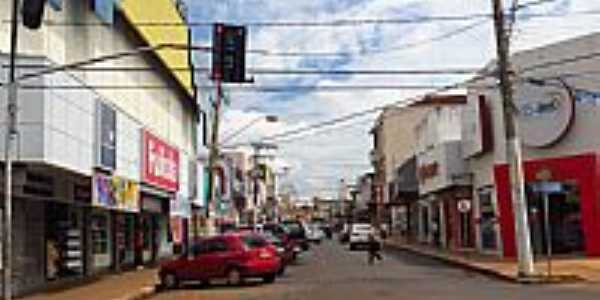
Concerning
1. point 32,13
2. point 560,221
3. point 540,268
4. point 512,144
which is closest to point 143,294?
point 512,144

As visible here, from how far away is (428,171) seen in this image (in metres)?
62.5

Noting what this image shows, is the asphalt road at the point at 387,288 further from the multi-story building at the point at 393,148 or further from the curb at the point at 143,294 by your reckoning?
the multi-story building at the point at 393,148

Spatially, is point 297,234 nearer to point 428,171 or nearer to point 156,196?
point 156,196

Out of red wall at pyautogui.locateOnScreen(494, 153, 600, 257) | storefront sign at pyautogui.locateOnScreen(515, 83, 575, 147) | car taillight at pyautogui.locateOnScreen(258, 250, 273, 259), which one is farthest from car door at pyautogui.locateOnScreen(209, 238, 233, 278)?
storefront sign at pyautogui.locateOnScreen(515, 83, 575, 147)

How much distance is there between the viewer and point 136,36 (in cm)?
4272

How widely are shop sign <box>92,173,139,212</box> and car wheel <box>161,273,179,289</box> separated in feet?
8.95

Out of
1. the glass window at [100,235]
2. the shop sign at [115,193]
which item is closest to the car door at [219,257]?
the shop sign at [115,193]

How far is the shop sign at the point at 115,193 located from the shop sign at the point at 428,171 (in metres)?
22.5

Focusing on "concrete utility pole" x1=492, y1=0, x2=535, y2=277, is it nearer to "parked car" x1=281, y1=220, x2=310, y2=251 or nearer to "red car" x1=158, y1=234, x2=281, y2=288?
"red car" x1=158, y1=234, x2=281, y2=288

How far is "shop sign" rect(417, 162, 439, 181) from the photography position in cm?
5995

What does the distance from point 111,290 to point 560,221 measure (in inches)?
791

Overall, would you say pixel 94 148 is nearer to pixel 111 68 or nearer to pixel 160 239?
pixel 111 68

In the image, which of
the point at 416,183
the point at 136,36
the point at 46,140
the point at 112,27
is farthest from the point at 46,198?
the point at 416,183

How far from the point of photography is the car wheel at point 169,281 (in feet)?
117
